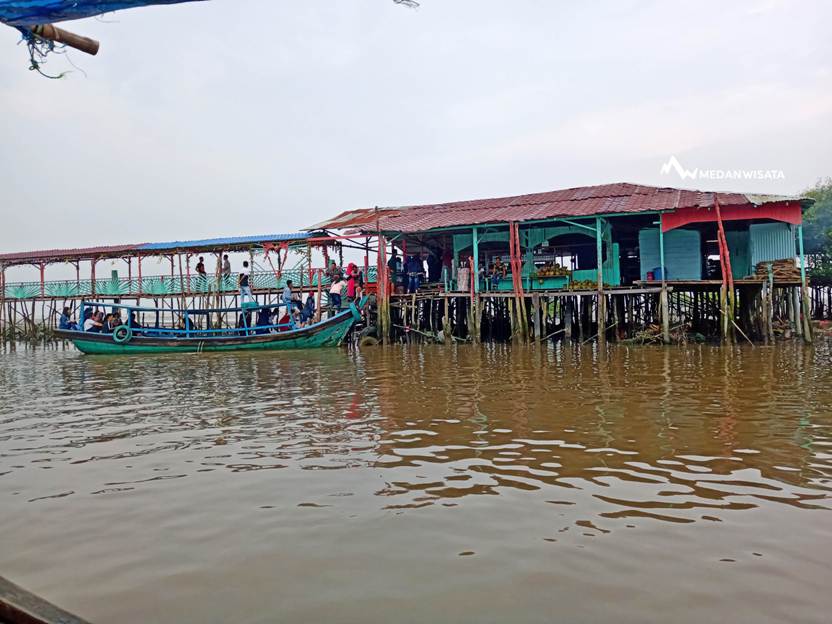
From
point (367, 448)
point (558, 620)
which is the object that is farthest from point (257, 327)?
point (558, 620)

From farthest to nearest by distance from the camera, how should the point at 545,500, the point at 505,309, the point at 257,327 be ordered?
the point at 505,309 → the point at 257,327 → the point at 545,500

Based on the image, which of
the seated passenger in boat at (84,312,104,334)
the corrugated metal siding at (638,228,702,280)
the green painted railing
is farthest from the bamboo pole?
the green painted railing

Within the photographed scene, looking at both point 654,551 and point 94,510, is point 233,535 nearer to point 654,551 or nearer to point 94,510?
point 94,510

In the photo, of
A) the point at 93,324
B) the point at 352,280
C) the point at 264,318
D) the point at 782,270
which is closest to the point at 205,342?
the point at 264,318

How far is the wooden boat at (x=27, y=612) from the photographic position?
1994 mm

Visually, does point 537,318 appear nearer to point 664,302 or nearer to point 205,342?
point 664,302

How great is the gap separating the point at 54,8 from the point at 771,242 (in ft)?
67.5

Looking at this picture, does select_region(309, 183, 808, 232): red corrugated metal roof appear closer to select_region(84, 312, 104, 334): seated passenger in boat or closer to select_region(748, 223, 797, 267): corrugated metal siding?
select_region(748, 223, 797, 267): corrugated metal siding

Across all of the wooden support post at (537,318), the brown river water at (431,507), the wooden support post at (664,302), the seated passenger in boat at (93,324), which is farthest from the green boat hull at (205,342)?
the brown river water at (431,507)

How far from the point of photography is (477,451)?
18.3 feet

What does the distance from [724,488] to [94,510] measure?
421cm

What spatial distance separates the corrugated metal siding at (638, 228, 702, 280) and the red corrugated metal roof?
118 cm

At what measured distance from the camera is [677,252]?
799 inches

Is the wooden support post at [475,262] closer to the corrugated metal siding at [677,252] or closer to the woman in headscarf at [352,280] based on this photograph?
the woman in headscarf at [352,280]
